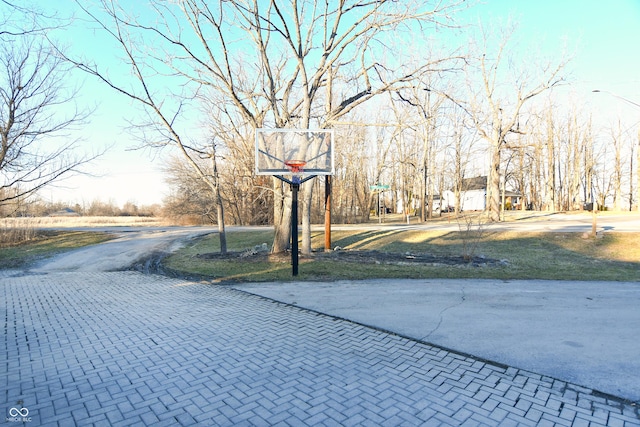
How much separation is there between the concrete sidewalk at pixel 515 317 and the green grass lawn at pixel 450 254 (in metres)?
1.10

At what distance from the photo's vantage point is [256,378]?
359 centimetres

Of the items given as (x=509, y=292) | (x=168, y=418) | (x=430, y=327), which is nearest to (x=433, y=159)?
(x=509, y=292)

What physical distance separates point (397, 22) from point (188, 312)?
10.2 meters

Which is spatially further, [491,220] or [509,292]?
[491,220]

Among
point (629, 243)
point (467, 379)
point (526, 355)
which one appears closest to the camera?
point (467, 379)

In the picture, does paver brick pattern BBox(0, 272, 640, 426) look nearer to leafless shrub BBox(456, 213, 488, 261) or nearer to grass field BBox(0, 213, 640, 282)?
grass field BBox(0, 213, 640, 282)

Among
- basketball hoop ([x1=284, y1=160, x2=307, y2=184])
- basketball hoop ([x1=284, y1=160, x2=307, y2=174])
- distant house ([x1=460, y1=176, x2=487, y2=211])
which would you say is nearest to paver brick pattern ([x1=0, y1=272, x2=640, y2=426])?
basketball hoop ([x1=284, y1=160, x2=307, y2=184])

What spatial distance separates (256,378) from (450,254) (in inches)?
428

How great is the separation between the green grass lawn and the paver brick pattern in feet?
14.2

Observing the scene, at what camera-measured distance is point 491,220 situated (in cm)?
2366

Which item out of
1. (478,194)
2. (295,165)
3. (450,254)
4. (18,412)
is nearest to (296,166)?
(295,165)

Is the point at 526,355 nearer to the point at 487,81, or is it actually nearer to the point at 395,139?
the point at 487,81

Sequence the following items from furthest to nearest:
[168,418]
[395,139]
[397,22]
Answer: [395,139] < [397,22] < [168,418]

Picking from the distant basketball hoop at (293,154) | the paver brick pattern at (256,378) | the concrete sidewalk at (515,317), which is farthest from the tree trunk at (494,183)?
the paver brick pattern at (256,378)
